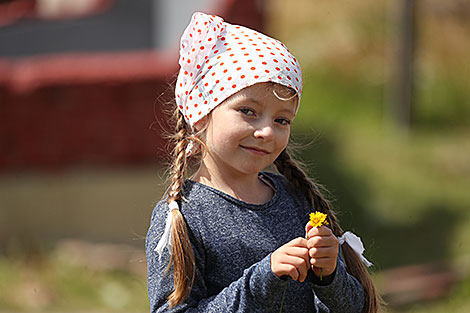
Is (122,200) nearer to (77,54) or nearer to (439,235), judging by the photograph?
(77,54)

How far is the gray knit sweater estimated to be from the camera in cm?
226

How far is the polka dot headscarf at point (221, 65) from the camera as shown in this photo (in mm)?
2348

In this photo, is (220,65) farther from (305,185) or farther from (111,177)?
(111,177)

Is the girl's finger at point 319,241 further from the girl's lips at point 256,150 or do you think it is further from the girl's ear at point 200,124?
the girl's ear at point 200,124

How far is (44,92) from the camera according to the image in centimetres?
698

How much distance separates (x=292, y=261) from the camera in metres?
2.12

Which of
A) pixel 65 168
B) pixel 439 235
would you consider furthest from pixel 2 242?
pixel 439 235

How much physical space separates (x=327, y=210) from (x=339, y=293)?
0.37 m

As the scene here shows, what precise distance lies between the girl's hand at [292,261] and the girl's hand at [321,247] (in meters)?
0.02

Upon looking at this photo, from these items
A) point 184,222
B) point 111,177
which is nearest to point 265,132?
point 184,222

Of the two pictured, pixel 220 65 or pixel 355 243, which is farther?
pixel 355 243

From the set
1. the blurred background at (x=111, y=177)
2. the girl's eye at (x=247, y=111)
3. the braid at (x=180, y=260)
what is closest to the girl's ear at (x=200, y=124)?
the girl's eye at (x=247, y=111)

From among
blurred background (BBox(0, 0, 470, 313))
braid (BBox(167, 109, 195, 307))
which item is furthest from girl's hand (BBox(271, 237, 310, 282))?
blurred background (BBox(0, 0, 470, 313))

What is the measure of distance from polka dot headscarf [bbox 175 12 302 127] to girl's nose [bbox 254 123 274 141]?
0.13 m
